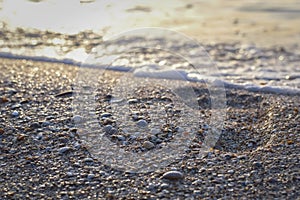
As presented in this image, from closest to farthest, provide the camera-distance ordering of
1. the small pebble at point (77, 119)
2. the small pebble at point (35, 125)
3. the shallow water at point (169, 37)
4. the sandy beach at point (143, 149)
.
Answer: the sandy beach at point (143, 149)
the small pebble at point (35, 125)
the small pebble at point (77, 119)
the shallow water at point (169, 37)

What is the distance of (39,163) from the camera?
256cm

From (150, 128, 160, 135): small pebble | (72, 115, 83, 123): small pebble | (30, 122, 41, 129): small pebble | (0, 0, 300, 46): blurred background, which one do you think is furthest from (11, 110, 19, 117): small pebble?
(0, 0, 300, 46): blurred background

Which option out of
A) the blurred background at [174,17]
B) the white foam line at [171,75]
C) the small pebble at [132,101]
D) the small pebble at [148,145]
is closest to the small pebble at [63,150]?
the small pebble at [148,145]

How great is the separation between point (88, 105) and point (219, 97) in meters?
1.10

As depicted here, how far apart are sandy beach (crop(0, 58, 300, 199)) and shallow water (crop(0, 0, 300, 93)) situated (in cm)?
115

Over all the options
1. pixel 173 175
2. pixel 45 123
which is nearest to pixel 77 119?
pixel 45 123

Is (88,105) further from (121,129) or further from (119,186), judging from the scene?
(119,186)

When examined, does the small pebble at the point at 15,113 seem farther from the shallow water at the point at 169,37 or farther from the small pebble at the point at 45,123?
the shallow water at the point at 169,37

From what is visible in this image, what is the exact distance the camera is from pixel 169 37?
6887 millimetres

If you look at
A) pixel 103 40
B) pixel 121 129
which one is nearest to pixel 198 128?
pixel 121 129

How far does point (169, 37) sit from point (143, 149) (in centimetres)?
432

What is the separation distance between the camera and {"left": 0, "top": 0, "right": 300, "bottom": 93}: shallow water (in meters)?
5.05

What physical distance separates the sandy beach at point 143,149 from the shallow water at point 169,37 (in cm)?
115

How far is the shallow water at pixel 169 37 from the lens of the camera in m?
5.05
